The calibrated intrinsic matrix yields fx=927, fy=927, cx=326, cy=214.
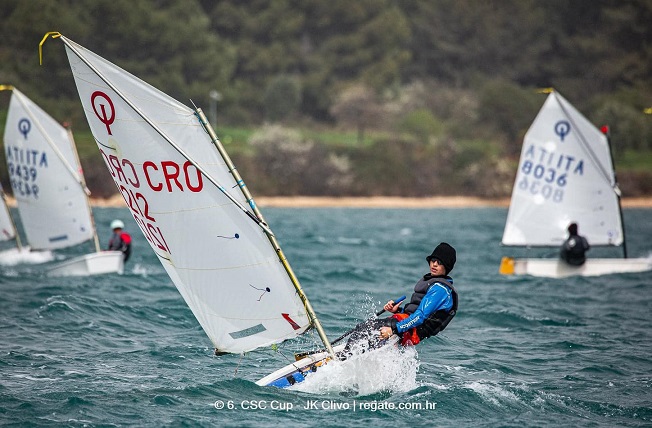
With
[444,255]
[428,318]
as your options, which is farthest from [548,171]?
[428,318]

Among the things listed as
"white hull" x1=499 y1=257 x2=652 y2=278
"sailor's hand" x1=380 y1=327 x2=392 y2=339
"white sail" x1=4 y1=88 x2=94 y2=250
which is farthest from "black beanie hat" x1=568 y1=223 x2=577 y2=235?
"white sail" x1=4 y1=88 x2=94 y2=250

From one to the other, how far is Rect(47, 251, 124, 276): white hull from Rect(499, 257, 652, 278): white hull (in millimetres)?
10397

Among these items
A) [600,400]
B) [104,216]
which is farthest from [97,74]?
[104,216]

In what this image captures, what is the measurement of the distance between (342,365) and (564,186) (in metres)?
14.9

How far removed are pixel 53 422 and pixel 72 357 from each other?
3.36m

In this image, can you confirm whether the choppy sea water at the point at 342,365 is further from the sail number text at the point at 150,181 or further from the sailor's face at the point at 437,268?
the sail number text at the point at 150,181

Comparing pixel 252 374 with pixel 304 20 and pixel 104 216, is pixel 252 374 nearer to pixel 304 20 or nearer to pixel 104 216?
pixel 104 216

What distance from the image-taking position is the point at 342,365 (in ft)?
39.9

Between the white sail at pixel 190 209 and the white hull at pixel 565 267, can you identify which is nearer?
the white sail at pixel 190 209

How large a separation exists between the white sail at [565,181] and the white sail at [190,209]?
14.7 metres

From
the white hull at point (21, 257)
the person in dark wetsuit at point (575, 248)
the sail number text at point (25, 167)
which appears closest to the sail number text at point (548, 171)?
the person in dark wetsuit at point (575, 248)

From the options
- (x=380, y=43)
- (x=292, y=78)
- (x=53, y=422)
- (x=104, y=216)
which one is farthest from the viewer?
(x=380, y=43)

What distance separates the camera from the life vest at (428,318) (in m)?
12.3

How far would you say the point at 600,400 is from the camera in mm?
12664
